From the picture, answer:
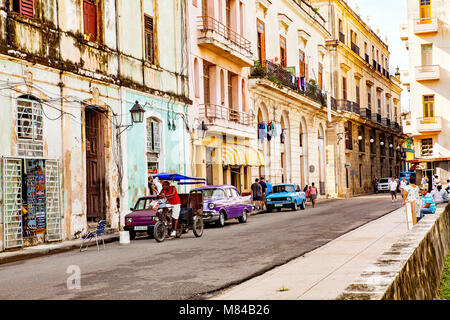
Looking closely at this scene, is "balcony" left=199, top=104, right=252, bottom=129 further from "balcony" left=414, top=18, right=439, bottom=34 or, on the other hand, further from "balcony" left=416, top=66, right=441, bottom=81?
"balcony" left=414, top=18, right=439, bottom=34

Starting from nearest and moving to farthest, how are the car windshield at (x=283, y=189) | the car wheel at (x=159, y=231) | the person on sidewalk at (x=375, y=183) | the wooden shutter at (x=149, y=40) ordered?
the car wheel at (x=159, y=231), the wooden shutter at (x=149, y=40), the car windshield at (x=283, y=189), the person on sidewalk at (x=375, y=183)

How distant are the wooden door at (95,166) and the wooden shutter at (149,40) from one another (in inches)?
182

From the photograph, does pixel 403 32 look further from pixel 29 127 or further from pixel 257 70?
pixel 29 127

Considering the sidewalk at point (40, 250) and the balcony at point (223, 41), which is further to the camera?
the balcony at point (223, 41)

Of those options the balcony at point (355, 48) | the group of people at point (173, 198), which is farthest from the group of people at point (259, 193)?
the balcony at point (355, 48)

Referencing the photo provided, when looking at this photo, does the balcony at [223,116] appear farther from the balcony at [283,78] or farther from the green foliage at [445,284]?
the green foliage at [445,284]

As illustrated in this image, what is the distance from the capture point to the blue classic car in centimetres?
3256

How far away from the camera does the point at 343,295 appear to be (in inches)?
186

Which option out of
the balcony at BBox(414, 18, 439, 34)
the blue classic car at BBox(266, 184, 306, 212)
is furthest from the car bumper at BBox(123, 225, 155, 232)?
the balcony at BBox(414, 18, 439, 34)

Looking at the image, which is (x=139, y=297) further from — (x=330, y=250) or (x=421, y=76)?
(x=421, y=76)

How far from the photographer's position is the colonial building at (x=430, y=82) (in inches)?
1940

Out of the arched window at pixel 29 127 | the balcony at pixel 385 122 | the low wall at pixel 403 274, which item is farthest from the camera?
the balcony at pixel 385 122


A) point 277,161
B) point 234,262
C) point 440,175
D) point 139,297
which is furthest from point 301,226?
point 440,175

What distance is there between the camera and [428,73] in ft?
161
